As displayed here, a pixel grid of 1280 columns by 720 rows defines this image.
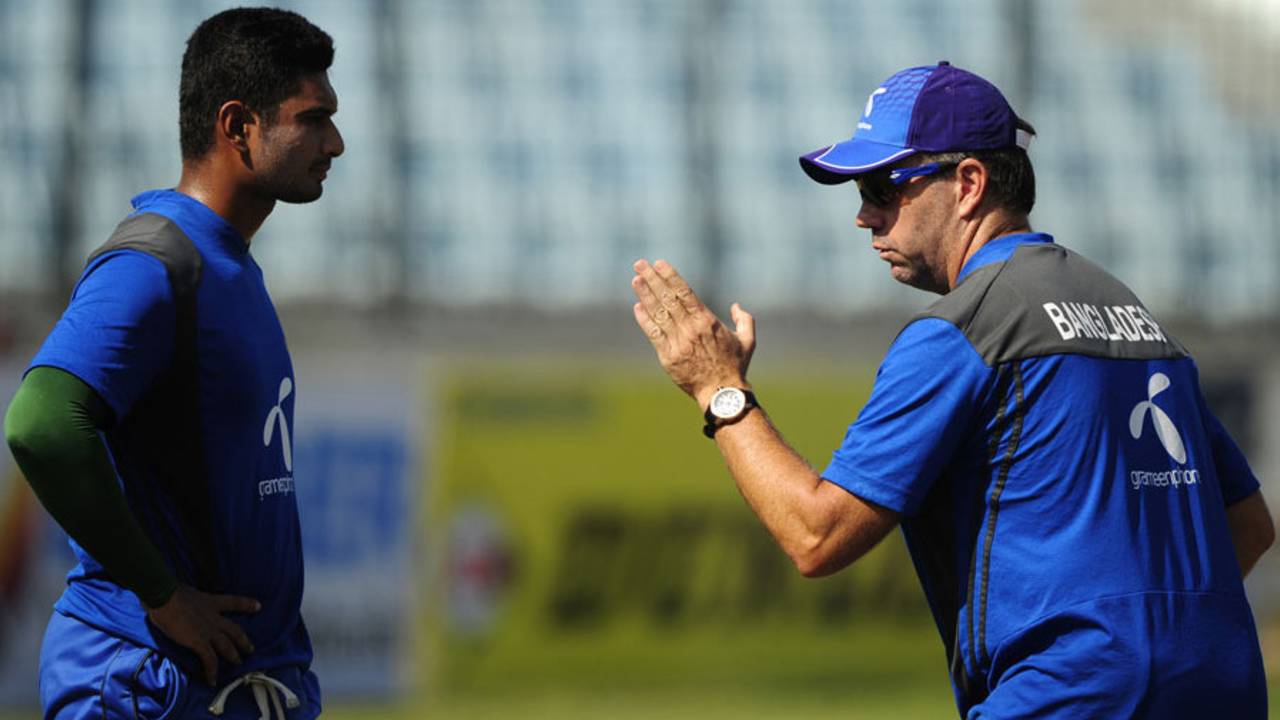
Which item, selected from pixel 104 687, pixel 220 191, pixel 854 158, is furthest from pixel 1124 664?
pixel 220 191

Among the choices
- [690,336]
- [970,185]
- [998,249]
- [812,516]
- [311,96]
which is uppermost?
[311,96]

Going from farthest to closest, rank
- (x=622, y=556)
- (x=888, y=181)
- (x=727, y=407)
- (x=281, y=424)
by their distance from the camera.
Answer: (x=622, y=556)
(x=281, y=424)
(x=888, y=181)
(x=727, y=407)

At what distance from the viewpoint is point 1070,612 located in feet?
9.56

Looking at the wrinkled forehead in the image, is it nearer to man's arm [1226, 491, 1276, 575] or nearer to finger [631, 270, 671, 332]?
finger [631, 270, 671, 332]

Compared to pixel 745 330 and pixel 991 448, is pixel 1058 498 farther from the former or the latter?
pixel 745 330

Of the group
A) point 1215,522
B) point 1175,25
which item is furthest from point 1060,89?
point 1215,522

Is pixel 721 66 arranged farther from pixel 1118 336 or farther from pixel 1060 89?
pixel 1118 336

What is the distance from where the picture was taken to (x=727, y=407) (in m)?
3.14

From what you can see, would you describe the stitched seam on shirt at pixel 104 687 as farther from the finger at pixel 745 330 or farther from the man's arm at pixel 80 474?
the finger at pixel 745 330

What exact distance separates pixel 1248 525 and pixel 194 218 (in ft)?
7.15

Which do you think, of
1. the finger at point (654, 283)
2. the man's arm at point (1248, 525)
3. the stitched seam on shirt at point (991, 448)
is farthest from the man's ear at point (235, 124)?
the man's arm at point (1248, 525)

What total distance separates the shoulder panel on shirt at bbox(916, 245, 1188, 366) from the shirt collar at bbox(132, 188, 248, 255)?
1350 millimetres

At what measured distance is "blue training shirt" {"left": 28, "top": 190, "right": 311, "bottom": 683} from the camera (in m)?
3.08

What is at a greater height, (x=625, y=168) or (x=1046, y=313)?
(x=625, y=168)
